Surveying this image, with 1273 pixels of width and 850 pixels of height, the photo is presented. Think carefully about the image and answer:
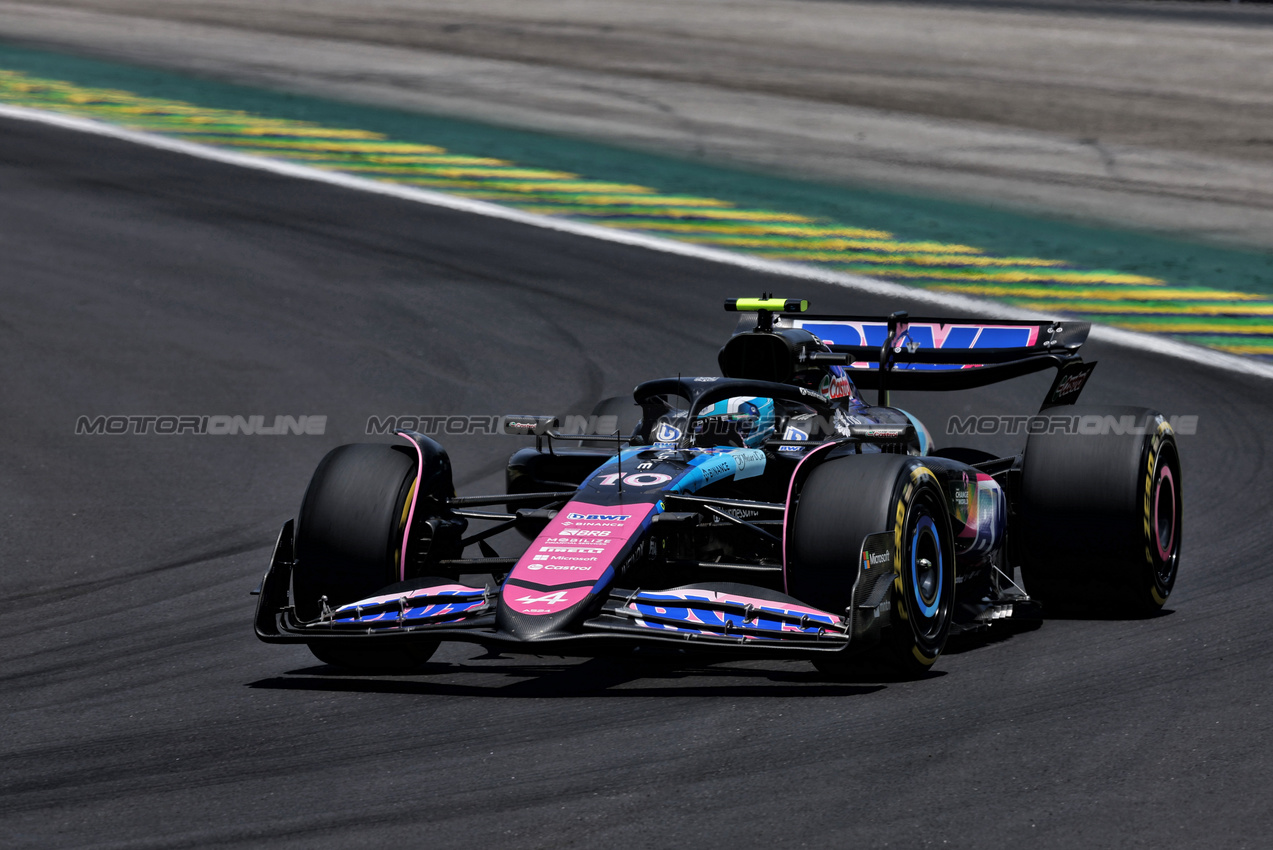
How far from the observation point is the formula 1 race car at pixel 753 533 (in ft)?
23.0

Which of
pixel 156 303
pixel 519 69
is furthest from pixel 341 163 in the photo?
pixel 519 69

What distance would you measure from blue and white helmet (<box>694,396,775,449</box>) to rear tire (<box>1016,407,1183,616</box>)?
1.36 metres

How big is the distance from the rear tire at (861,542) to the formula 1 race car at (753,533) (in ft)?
0.04

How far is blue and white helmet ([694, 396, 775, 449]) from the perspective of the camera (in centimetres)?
834

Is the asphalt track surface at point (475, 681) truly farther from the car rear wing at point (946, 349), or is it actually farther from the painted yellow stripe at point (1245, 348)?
the car rear wing at point (946, 349)

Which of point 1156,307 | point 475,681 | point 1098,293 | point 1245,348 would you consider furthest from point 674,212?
point 475,681

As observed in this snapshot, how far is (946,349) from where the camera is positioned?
10.4 meters

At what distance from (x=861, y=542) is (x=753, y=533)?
2.47ft

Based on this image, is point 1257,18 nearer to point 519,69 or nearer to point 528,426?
point 519,69

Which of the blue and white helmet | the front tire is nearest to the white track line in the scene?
the blue and white helmet

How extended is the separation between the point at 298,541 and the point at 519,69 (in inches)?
993

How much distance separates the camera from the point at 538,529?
327 inches

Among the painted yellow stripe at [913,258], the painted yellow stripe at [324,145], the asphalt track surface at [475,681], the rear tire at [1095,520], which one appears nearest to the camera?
the asphalt track surface at [475,681]

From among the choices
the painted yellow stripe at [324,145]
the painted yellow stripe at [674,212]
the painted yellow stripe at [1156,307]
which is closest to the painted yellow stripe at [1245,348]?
the painted yellow stripe at [1156,307]
